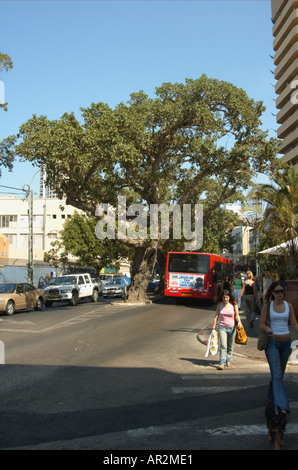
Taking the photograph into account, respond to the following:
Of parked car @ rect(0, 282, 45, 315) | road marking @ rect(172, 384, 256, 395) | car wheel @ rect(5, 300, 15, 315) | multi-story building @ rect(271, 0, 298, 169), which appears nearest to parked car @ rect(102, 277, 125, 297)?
parked car @ rect(0, 282, 45, 315)

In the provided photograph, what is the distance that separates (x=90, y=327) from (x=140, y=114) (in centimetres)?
1395

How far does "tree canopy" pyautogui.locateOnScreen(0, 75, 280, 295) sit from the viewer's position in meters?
21.9

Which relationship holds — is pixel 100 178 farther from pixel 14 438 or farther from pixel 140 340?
pixel 14 438

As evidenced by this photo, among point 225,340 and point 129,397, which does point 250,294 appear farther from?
point 129,397

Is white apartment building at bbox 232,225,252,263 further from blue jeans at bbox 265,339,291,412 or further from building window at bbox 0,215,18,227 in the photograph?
blue jeans at bbox 265,339,291,412

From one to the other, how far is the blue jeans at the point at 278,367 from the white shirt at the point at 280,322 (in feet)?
0.40

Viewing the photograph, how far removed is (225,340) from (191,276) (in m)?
17.6

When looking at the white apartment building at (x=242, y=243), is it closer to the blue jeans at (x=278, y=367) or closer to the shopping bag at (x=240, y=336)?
the shopping bag at (x=240, y=336)

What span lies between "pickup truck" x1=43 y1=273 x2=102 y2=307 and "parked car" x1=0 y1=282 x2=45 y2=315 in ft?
8.42

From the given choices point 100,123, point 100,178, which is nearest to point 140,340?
point 100,123

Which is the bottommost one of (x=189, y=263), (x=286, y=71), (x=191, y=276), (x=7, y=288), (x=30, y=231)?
(x=7, y=288)

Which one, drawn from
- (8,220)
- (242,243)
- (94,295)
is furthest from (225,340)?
(242,243)

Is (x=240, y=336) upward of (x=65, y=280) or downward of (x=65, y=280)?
downward

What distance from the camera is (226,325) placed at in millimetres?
9094
